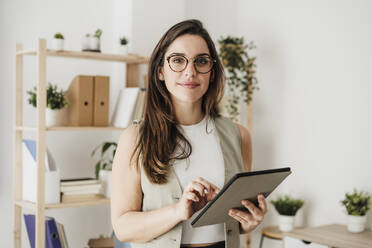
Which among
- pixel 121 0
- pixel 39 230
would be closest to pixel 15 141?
pixel 39 230

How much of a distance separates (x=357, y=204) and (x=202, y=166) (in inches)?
58.4

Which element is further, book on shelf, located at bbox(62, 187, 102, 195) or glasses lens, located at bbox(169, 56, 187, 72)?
book on shelf, located at bbox(62, 187, 102, 195)

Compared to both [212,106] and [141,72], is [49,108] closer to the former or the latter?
[141,72]

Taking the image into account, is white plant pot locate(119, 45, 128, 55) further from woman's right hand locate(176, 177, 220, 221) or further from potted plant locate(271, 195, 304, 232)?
woman's right hand locate(176, 177, 220, 221)

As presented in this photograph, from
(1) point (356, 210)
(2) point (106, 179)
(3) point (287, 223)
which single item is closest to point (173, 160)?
(2) point (106, 179)

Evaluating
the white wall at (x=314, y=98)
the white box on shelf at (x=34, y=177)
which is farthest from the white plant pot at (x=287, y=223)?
the white box on shelf at (x=34, y=177)

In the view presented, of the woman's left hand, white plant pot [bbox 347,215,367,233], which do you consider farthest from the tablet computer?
white plant pot [bbox 347,215,367,233]

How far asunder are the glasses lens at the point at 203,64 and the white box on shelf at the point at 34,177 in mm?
1417

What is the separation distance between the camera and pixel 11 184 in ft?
9.28

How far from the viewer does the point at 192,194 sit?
4.07 feet

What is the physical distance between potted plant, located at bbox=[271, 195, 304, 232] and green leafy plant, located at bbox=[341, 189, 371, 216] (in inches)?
15.2

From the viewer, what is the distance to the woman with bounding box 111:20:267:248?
1370 mm

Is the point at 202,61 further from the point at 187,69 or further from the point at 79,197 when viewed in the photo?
the point at 79,197

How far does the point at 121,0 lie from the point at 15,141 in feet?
4.09
